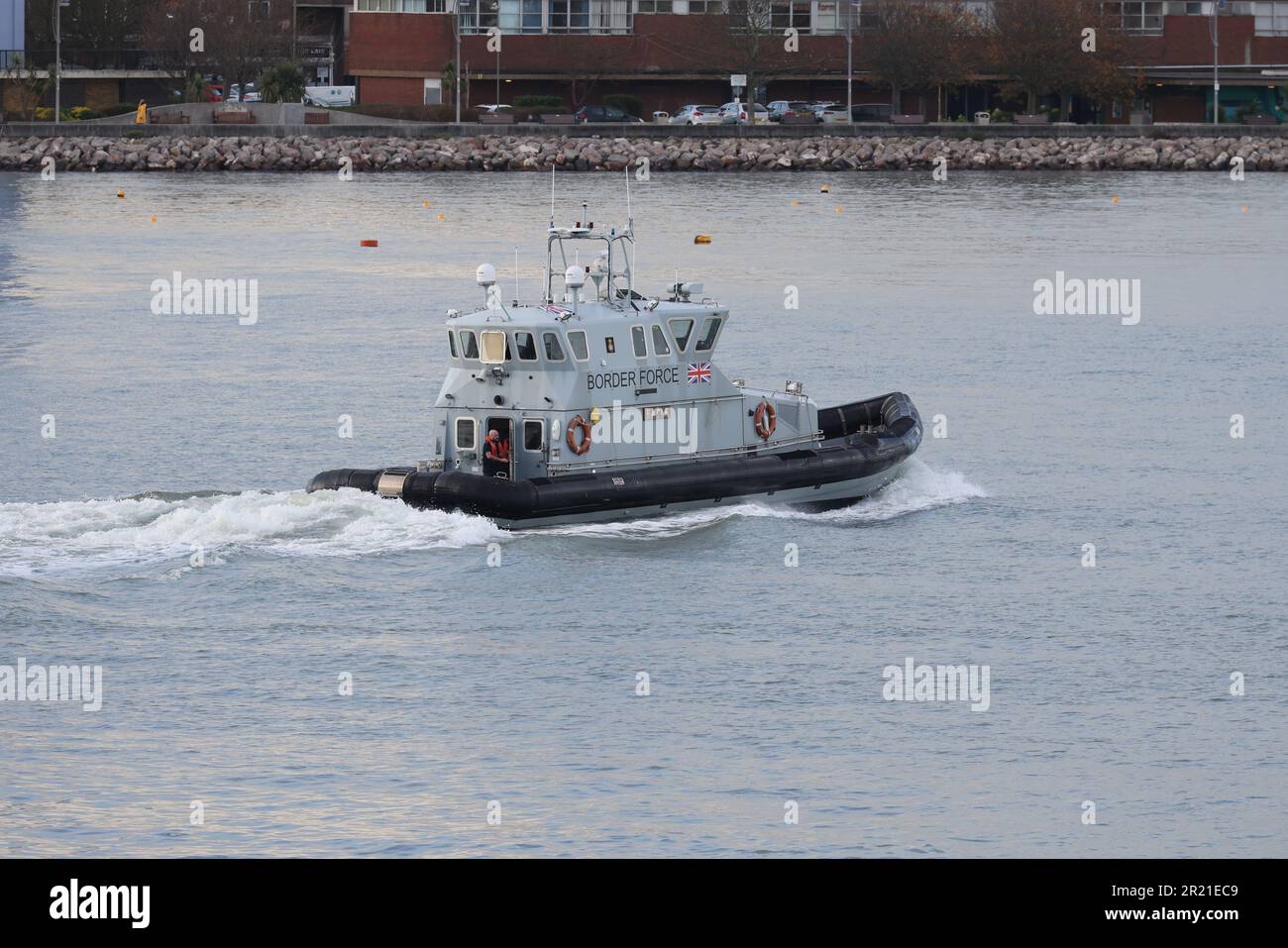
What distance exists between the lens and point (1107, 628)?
A: 25.9 m

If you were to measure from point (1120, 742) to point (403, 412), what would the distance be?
20374mm

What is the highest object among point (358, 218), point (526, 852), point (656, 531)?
point (358, 218)

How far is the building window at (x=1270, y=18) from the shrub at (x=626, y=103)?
35985 millimetres

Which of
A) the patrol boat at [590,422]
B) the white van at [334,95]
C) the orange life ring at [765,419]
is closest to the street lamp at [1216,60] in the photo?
the white van at [334,95]

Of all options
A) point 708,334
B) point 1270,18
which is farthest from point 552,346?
point 1270,18

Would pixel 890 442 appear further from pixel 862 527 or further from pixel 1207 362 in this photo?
pixel 1207 362

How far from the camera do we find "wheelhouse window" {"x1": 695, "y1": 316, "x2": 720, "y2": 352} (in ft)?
99.4

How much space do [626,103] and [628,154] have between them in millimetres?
14269

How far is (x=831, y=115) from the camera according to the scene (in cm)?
11456

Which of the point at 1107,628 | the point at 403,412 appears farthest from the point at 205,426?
the point at 1107,628

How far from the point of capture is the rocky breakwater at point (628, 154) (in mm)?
102812

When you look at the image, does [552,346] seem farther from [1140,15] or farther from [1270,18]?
[1270,18]

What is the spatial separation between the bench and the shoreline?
7.28 feet

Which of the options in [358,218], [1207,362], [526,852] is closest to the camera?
[526,852]
